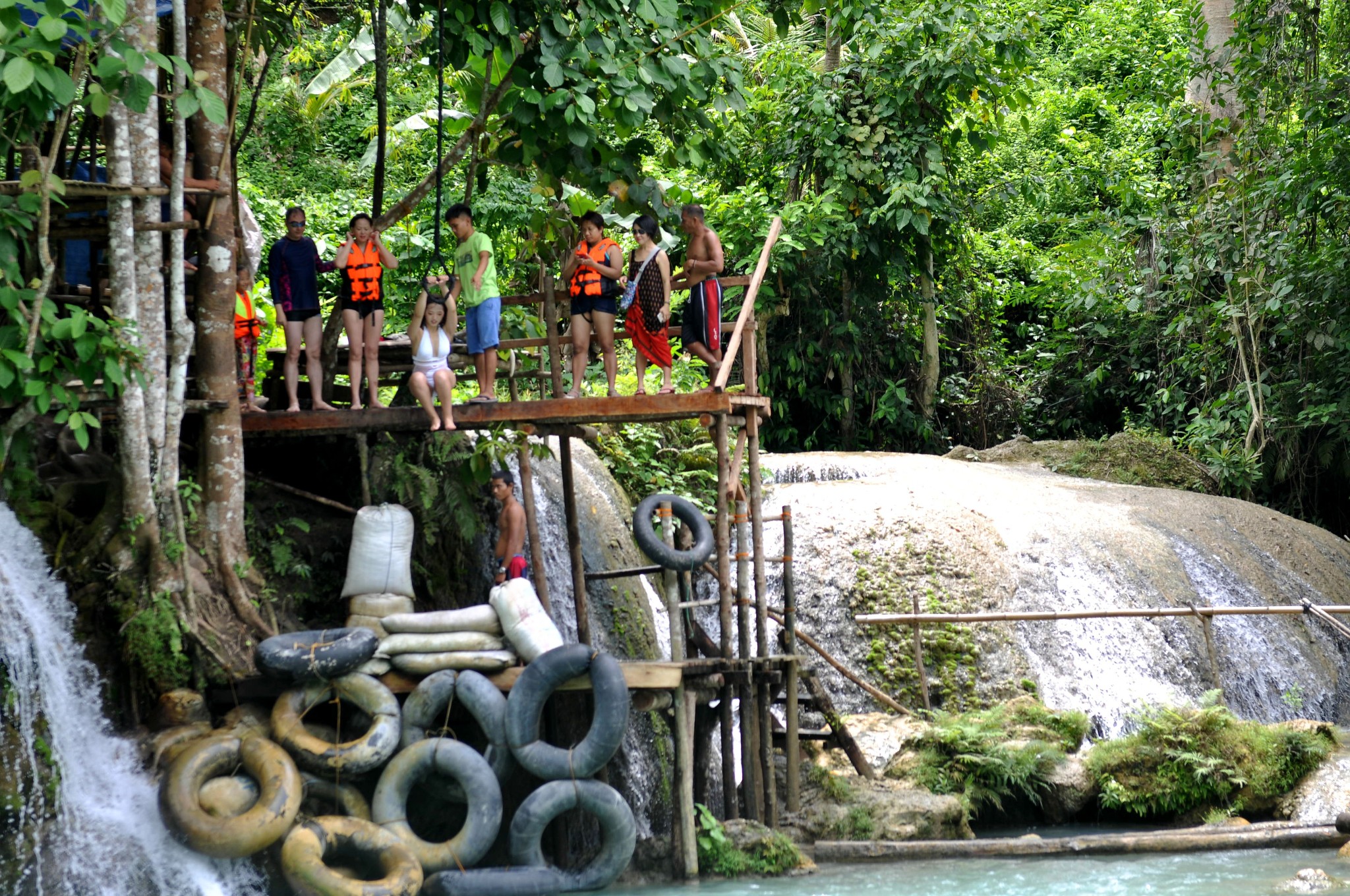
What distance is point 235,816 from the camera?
8.42 meters

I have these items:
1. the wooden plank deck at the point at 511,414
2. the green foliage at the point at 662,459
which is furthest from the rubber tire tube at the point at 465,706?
the green foliage at the point at 662,459

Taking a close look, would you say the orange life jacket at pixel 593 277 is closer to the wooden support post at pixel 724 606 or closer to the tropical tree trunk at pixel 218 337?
the wooden support post at pixel 724 606

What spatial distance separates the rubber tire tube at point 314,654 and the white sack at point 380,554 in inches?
34.1

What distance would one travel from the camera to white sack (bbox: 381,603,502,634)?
9609mm

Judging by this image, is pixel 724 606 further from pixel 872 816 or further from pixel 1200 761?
pixel 1200 761

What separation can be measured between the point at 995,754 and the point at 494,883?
5.08m

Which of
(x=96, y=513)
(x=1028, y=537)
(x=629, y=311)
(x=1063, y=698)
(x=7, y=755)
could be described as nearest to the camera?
(x=7, y=755)

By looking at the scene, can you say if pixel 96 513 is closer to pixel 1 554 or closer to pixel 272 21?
pixel 1 554

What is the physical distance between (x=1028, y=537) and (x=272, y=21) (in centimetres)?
924

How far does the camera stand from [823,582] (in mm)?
14859

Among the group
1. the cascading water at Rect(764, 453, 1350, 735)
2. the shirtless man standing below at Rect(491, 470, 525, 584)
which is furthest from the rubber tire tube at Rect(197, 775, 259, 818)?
the cascading water at Rect(764, 453, 1350, 735)

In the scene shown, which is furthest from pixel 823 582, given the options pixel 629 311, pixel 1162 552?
pixel 629 311

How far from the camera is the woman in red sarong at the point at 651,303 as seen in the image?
10797mm

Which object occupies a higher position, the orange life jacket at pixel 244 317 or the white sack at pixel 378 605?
the orange life jacket at pixel 244 317
